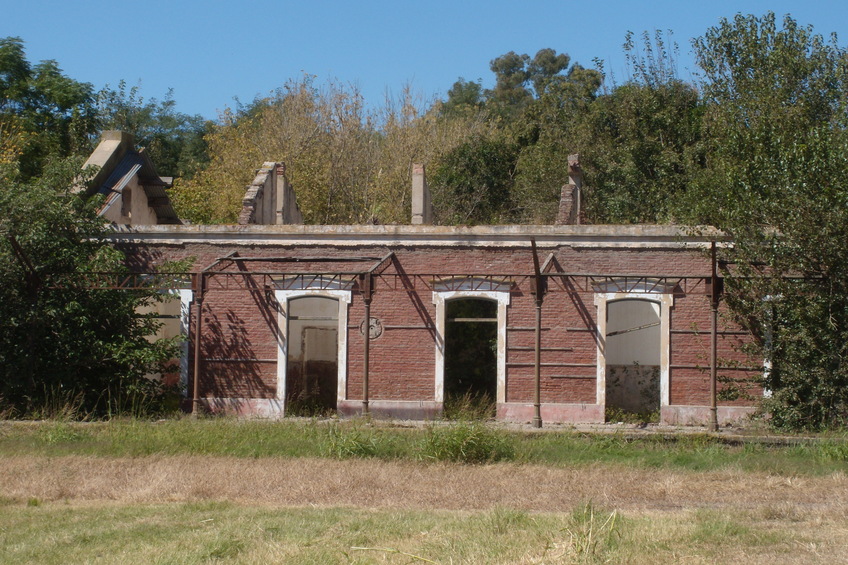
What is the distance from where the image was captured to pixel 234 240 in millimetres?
18828

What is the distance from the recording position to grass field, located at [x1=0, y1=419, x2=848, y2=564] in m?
7.83

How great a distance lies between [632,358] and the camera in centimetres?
2338

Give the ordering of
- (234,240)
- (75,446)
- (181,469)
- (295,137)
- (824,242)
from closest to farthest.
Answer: (181,469) → (75,446) → (824,242) → (234,240) → (295,137)

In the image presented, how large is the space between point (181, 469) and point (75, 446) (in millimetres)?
2580

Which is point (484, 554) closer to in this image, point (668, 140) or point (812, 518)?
point (812, 518)

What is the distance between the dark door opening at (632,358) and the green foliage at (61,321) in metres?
10.6

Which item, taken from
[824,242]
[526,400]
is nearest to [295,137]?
[526,400]

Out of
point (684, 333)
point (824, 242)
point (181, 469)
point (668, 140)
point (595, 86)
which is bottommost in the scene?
point (181, 469)

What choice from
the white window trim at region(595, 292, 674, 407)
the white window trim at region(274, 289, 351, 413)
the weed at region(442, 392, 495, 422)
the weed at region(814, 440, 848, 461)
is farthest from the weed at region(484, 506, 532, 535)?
the white window trim at region(274, 289, 351, 413)

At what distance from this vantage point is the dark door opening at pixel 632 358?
891 inches

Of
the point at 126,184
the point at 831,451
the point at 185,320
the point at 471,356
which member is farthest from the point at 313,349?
the point at 831,451

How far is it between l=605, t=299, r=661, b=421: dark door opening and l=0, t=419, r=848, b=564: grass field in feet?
27.6

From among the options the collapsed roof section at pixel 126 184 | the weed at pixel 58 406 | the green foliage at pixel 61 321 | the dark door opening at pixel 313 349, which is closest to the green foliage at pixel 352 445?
the weed at pixel 58 406

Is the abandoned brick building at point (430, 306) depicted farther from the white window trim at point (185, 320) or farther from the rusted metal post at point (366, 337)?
the rusted metal post at point (366, 337)
